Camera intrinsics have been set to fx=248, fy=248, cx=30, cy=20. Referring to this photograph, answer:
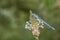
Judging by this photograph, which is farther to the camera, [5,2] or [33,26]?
[5,2]

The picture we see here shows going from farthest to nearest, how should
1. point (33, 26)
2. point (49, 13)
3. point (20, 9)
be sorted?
point (20, 9)
point (49, 13)
point (33, 26)

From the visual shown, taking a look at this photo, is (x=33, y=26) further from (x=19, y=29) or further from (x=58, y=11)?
(x=58, y=11)

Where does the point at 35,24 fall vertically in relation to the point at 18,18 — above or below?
below

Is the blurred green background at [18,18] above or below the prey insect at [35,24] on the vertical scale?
above

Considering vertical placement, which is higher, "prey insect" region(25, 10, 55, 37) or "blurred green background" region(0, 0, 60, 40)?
"blurred green background" region(0, 0, 60, 40)

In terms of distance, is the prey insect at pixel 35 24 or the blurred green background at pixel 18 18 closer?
the prey insect at pixel 35 24

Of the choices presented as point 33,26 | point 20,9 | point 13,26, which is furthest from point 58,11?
point 33,26

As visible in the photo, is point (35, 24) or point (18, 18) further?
point (18, 18)

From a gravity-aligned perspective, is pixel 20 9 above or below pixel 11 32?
above

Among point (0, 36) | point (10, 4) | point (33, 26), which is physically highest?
point (10, 4)

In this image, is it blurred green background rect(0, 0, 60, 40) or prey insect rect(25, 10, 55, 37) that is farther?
blurred green background rect(0, 0, 60, 40)

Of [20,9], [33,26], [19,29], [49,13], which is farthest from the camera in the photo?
[20,9]
